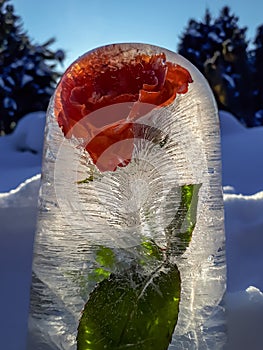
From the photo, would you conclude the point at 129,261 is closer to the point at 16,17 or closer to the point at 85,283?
the point at 85,283

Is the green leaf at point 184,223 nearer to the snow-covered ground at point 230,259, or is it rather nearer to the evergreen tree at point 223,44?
the snow-covered ground at point 230,259

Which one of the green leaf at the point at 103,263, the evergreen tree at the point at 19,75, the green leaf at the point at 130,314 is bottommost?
the green leaf at the point at 130,314

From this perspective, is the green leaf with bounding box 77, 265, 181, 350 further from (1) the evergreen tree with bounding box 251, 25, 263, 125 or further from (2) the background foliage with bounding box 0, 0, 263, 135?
(1) the evergreen tree with bounding box 251, 25, 263, 125

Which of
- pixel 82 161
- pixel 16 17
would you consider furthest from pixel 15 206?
pixel 16 17

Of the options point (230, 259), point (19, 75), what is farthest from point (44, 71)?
point (230, 259)

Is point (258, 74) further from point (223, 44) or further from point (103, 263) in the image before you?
point (103, 263)

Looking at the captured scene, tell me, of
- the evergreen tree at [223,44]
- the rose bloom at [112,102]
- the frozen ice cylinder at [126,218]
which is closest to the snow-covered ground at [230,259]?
the frozen ice cylinder at [126,218]

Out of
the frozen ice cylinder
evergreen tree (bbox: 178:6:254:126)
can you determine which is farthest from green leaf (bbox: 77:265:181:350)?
evergreen tree (bbox: 178:6:254:126)
